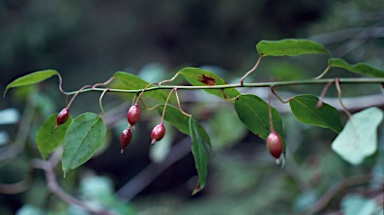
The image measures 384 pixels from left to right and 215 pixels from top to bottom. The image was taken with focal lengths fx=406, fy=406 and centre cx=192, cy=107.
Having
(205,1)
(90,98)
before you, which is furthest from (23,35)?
(205,1)

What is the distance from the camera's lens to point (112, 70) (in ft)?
11.2

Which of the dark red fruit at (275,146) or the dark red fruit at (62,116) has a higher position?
the dark red fruit at (275,146)

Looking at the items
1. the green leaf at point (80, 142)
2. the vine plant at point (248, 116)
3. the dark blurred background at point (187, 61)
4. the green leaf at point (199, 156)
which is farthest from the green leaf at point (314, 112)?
the dark blurred background at point (187, 61)

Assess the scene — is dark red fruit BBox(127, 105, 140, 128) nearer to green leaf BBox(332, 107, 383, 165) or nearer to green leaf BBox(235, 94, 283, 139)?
green leaf BBox(235, 94, 283, 139)

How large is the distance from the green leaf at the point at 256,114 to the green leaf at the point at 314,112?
0.03 m

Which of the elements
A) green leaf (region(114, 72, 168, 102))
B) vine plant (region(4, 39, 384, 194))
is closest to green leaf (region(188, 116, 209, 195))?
vine plant (region(4, 39, 384, 194))

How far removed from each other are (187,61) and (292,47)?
3.04 m

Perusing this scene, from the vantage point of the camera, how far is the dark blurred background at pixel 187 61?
149 cm

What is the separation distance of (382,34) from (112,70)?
246cm

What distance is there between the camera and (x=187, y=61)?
3.48m

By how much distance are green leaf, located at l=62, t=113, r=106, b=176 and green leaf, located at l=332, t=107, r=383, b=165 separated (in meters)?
0.28

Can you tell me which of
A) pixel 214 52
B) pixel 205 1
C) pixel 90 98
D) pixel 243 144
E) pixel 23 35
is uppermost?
pixel 205 1

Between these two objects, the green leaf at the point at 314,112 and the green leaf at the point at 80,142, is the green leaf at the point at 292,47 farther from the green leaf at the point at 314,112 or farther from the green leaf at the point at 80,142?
the green leaf at the point at 80,142

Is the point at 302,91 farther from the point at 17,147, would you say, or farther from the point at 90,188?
the point at 17,147
